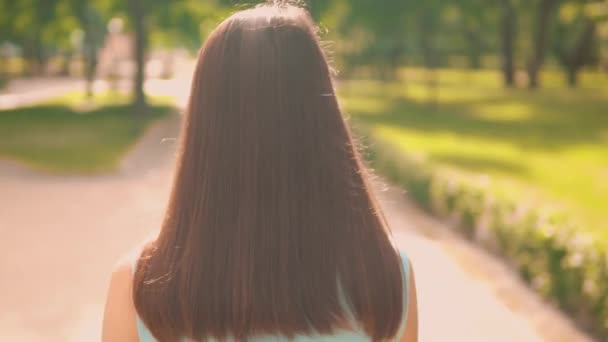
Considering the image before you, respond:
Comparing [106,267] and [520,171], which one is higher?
[106,267]

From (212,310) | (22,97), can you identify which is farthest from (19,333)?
(22,97)

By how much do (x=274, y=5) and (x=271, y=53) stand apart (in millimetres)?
191

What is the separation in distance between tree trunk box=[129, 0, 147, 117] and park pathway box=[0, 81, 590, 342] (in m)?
13.2

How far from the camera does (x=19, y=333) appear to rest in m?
6.24

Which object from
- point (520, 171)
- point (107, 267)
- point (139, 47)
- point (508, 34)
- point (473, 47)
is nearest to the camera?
point (107, 267)

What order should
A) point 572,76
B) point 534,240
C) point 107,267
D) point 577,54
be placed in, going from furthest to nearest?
point 572,76 → point 577,54 → point 107,267 → point 534,240

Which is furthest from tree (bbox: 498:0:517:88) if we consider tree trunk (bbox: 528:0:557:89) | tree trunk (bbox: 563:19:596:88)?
tree trunk (bbox: 563:19:596:88)

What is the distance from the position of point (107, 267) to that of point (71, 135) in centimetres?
1400

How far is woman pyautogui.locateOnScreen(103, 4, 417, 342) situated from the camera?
173 centimetres

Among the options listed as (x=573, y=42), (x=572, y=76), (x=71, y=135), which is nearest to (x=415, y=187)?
(x=71, y=135)

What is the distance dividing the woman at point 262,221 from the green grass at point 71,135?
14.0m

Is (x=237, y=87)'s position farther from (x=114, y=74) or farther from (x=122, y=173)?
(x=114, y=74)

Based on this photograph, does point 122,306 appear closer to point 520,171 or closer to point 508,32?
point 520,171

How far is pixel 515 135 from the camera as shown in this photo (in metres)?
24.4
